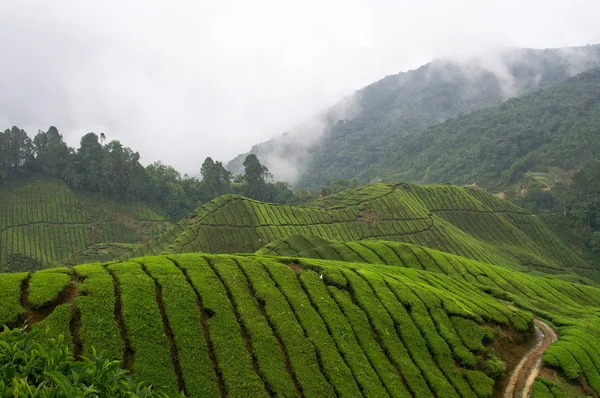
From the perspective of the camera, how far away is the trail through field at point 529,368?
2074 centimetres

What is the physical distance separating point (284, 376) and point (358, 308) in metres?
7.07

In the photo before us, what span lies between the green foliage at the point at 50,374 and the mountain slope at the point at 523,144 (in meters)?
151

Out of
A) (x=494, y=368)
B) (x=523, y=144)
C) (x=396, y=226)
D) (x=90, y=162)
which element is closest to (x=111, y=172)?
(x=90, y=162)

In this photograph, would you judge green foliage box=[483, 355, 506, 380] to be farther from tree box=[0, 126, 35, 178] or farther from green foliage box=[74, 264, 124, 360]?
tree box=[0, 126, 35, 178]

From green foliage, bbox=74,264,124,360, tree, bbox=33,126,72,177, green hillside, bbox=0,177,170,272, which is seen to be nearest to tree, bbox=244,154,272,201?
green hillside, bbox=0,177,170,272

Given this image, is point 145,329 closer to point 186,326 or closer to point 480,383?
point 186,326

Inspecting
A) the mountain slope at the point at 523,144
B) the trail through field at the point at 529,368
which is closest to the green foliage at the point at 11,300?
the trail through field at the point at 529,368

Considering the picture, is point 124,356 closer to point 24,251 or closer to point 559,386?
point 559,386

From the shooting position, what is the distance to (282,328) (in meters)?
18.5

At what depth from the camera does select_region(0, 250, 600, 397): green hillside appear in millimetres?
15078

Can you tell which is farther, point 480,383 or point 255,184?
point 255,184

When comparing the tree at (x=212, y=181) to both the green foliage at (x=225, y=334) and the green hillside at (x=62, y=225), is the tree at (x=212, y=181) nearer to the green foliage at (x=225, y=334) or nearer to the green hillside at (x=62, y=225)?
the green hillside at (x=62, y=225)

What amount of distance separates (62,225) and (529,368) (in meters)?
93.5

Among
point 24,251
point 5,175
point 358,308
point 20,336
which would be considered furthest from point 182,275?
point 5,175
